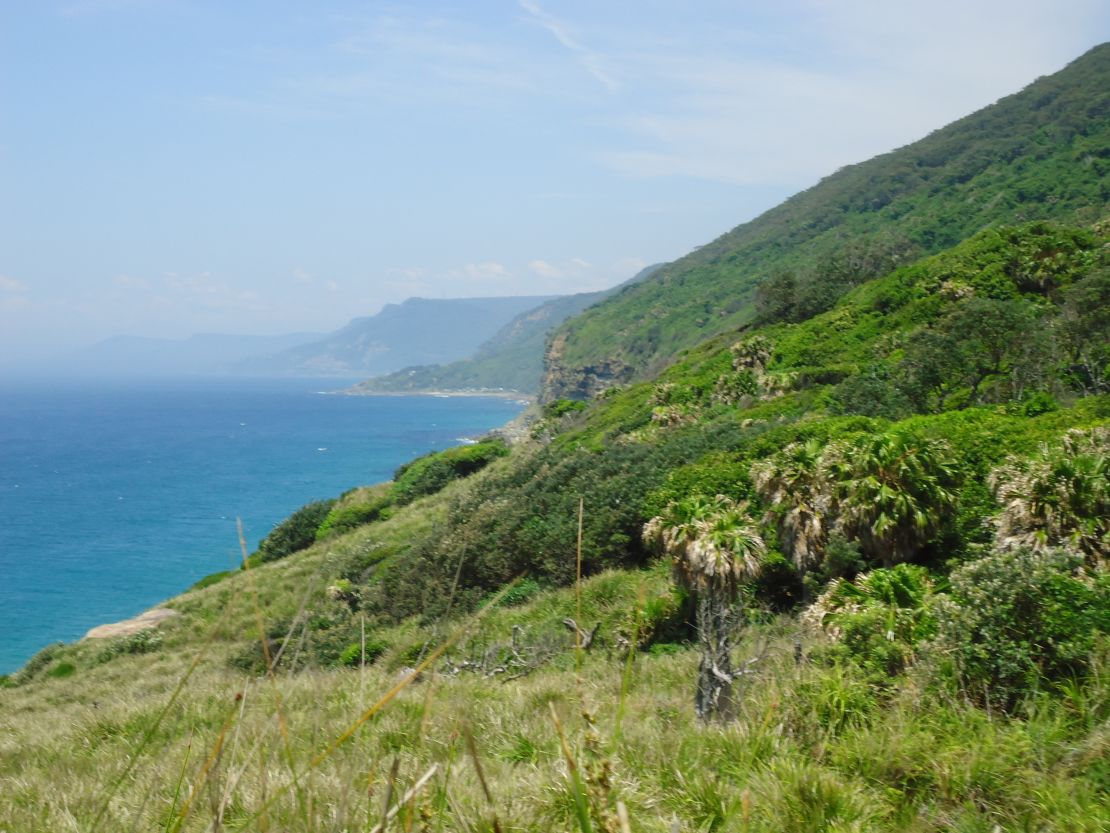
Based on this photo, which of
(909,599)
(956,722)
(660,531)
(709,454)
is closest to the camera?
(956,722)

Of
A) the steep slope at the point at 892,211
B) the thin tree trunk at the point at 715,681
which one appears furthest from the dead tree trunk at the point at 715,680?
the steep slope at the point at 892,211

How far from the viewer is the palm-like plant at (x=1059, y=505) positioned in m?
10.5

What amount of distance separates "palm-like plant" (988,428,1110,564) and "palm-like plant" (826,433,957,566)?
1.44 metres

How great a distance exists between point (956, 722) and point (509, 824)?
3.46m

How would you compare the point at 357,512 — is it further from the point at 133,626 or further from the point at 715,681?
the point at 715,681

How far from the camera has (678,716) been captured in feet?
19.1

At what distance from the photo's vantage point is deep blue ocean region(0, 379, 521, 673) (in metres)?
47.8

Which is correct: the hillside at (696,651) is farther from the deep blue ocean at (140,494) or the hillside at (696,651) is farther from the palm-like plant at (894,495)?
the deep blue ocean at (140,494)

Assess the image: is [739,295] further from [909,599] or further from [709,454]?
[909,599]

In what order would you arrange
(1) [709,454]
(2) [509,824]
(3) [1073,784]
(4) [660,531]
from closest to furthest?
(2) [509,824] < (3) [1073,784] < (4) [660,531] < (1) [709,454]

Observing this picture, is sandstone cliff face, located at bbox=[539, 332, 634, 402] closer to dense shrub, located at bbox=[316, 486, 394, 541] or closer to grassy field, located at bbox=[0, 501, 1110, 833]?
dense shrub, located at bbox=[316, 486, 394, 541]

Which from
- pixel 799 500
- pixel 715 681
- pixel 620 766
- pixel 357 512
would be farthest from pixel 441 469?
pixel 620 766

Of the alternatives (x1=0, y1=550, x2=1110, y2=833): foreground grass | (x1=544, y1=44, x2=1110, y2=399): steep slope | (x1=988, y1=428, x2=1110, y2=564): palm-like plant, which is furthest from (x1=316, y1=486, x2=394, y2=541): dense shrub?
(x1=0, y1=550, x2=1110, y2=833): foreground grass

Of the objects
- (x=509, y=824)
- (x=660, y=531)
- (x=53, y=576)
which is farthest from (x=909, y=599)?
(x=53, y=576)
